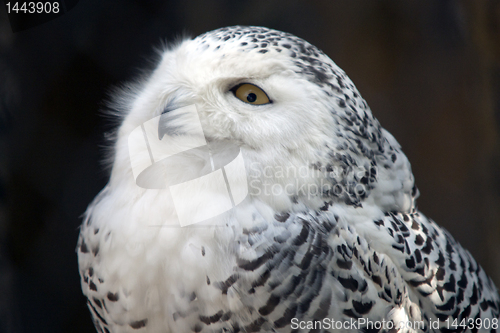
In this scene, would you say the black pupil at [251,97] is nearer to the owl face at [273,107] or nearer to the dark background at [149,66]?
the owl face at [273,107]

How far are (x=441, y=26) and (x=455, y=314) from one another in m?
1.18

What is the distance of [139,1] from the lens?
1.22 metres

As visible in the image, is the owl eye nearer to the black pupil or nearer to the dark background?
the black pupil

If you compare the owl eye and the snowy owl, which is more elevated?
the owl eye

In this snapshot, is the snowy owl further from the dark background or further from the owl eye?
the dark background

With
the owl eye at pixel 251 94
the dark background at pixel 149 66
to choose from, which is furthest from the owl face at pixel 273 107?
the dark background at pixel 149 66

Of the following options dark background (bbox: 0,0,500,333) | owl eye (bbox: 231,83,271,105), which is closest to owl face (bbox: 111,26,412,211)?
owl eye (bbox: 231,83,271,105)

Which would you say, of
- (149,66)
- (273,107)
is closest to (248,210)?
(273,107)

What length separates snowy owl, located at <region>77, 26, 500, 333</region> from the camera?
34.6 inches

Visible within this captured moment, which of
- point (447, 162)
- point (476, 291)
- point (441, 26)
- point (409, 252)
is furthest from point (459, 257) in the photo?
point (441, 26)


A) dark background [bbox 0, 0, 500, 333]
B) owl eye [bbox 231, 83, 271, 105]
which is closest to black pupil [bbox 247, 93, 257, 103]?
owl eye [bbox 231, 83, 271, 105]

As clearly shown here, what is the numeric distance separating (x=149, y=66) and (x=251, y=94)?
1.34 ft

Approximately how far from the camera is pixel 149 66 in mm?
1197

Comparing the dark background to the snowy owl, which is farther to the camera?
the dark background
